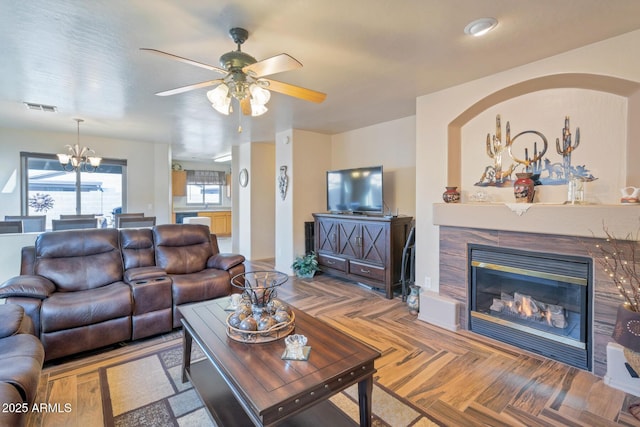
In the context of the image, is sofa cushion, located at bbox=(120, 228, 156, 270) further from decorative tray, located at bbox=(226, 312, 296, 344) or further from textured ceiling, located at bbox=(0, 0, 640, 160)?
decorative tray, located at bbox=(226, 312, 296, 344)

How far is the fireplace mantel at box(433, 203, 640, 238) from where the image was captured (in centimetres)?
217

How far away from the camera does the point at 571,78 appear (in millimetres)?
2582

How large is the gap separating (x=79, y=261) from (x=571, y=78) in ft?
15.8

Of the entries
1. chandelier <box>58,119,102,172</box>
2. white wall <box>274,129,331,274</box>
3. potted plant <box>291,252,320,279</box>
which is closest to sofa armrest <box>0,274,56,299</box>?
chandelier <box>58,119,102,172</box>

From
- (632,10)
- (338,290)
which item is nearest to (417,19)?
(632,10)

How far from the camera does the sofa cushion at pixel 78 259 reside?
2910 millimetres

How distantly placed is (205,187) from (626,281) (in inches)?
408

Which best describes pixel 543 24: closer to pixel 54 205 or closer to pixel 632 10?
pixel 632 10

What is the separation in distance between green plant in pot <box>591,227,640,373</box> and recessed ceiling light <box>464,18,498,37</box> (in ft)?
5.46

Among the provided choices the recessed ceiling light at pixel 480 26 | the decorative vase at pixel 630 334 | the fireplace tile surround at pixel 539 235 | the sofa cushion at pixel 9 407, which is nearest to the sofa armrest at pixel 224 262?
the sofa cushion at pixel 9 407

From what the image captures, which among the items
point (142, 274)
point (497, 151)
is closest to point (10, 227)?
point (142, 274)

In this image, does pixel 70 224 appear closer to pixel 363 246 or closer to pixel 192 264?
pixel 192 264

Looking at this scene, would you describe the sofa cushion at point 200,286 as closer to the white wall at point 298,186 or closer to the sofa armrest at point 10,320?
the sofa armrest at point 10,320

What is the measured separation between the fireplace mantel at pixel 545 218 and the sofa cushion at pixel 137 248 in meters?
3.22
